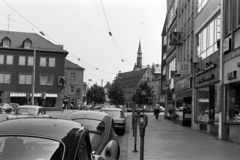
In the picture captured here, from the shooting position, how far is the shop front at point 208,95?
15.9m

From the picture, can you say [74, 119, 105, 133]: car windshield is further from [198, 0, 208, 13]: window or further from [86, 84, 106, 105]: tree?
[86, 84, 106, 105]: tree

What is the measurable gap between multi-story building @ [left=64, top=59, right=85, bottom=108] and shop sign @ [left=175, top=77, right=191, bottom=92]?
55.4 m

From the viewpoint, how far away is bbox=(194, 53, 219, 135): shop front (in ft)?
52.3

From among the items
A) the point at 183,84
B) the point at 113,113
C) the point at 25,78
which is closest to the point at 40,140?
the point at 113,113

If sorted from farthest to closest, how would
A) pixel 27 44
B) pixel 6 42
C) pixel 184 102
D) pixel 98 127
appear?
pixel 27 44
pixel 6 42
pixel 184 102
pixel 98 127

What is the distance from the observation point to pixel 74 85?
271 ft

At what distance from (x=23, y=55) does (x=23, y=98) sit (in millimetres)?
7603

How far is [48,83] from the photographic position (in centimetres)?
5816

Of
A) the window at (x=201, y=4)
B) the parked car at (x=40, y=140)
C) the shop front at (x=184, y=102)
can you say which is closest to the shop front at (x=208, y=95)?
the shop front at (x=184, y=102)

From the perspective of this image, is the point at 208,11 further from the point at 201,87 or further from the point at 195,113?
the point at 195,113

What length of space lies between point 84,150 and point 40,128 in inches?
24.5

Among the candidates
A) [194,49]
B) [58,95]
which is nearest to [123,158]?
[194,49]

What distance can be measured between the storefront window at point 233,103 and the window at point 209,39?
10.00 ft

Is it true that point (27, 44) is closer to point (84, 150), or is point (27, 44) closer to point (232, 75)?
point (232, 75)
